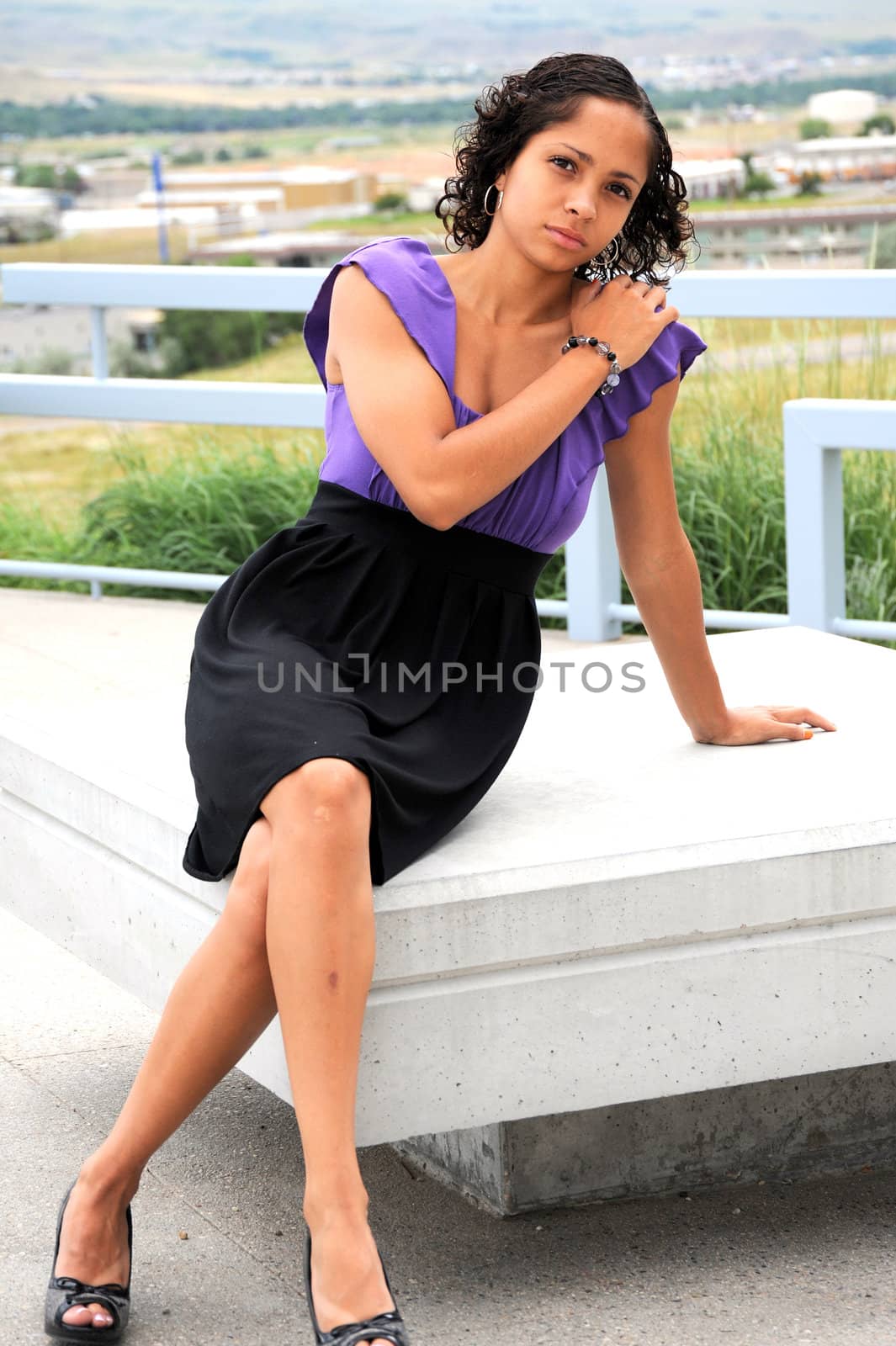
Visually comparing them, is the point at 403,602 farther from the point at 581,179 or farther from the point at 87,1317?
the point at 87,1317

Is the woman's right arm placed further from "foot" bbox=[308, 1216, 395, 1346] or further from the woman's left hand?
"foot" bbox=[308, 1216, 395, 1346]

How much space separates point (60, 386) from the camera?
5.23m

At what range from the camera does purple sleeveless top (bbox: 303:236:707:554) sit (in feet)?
6.45

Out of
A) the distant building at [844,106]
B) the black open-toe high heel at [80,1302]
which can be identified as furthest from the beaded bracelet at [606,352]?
the distant building at [844,106]

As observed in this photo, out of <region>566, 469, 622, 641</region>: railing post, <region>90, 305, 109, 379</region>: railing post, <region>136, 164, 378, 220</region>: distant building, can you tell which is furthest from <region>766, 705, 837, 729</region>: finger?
<region>136, 164, 378, 220</region>: distant building

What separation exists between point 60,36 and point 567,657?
19287mm

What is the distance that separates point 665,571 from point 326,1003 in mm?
801

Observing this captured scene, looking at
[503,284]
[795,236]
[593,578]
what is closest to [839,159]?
[795,236]

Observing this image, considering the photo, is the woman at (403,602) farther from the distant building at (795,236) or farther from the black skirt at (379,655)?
the distant building at (795,236)

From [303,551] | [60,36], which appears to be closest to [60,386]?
[303,551]

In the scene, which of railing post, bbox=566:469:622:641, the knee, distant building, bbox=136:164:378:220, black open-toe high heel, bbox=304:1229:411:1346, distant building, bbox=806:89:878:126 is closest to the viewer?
black open-toe high heel, bbox=304:1229:411:1346

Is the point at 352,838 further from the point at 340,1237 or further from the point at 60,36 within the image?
the point at 60,36

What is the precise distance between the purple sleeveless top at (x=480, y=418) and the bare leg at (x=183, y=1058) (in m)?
0.50

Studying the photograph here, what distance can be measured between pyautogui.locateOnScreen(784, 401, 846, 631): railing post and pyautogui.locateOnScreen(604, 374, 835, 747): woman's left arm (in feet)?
6.26
